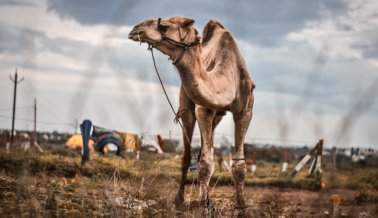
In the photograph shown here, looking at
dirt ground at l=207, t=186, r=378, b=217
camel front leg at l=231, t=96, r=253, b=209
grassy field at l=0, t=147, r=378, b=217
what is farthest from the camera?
camel front leg at l=231, t=96, r=253, b=209

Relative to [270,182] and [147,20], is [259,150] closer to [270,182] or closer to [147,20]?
[270,182]

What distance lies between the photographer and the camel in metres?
6.14

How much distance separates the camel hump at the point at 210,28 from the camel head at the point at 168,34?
196cm

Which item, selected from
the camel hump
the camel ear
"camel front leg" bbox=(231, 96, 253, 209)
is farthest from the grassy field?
the camel hump

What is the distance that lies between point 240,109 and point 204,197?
5.50 feet

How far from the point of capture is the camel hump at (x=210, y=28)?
27.8 feet

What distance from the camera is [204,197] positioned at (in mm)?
6559

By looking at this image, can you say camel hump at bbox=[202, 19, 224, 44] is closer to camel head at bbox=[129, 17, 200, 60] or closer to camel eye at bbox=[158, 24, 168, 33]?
camel head at bbox=[129, 17, 200, 60]

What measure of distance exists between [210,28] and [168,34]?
8.21ft

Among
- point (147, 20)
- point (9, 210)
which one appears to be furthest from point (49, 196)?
point (147, 20)

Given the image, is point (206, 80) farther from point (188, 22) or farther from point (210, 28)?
point (210, 28)

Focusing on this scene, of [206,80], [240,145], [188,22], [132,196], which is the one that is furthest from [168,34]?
[240,145]

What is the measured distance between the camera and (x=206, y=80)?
655 centimetres

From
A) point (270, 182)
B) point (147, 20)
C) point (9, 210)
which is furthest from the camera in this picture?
point (270, 182)
